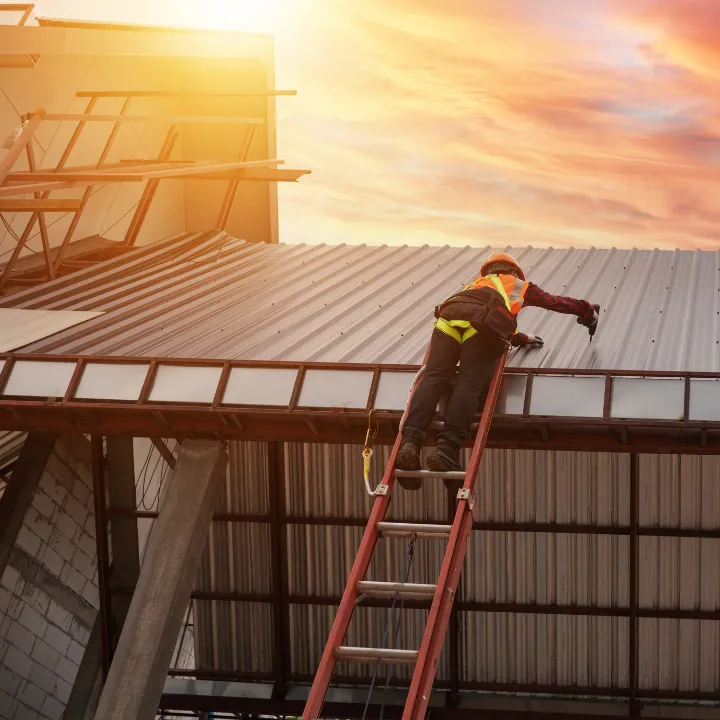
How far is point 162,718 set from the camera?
86.8 ft

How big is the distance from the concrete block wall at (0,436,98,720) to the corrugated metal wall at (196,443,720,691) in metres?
3.22

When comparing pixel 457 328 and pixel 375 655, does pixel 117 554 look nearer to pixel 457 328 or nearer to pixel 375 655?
pixel 457 328

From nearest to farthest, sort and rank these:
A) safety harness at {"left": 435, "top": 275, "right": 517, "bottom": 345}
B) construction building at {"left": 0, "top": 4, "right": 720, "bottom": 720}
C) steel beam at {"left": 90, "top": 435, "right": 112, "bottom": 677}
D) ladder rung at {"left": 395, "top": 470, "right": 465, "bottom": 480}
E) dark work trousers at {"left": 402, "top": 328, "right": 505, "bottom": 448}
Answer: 1. ladder rung at {"left": 395, "top": 470, "right": 465, "bottom": 480}
2. dark work trousers at {"left": 402, "top": 328, "right": 505, "bottom": 448}
3. safety harness at {"left": 435, "top": 275, "right": 517, "bottom": 345}
4. construction building at {"left": 0, "top": 4, "right": 720, "bottom": 720}
5. steel beam at {"left": 90, "top": 435, "right": 112, "bottom": 677}

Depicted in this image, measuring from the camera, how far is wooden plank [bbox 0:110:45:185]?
24.2m

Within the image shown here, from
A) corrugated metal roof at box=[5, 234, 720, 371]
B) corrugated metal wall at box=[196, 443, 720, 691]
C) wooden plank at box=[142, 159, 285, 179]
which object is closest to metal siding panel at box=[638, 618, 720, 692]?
corrugated metal wall at box=[196, 443, 720, 691]

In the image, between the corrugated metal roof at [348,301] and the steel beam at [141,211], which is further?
the steel beam at [141,211]

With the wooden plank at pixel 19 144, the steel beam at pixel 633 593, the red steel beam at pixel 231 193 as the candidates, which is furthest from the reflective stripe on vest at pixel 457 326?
the red steel beam at pixel 231 193

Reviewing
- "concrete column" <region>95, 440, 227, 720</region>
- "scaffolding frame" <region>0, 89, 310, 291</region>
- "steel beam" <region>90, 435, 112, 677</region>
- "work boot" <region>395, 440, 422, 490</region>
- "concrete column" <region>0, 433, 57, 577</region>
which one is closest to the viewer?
"work boot" <region>395, 440, 422, 490</region>

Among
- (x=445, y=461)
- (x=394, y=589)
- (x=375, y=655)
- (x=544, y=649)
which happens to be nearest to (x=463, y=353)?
(x=445, y=461)

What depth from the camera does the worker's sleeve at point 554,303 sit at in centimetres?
1673

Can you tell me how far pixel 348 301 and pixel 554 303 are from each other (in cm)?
779

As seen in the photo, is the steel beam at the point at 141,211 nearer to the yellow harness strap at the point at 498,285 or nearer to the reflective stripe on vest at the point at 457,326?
the yellow harness strap at the point at 498,285

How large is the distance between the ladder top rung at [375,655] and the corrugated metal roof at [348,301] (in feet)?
24.5

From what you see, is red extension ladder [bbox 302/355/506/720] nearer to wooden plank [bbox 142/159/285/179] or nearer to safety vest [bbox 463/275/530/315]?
safety vest [bbox 463/275/530/315]
